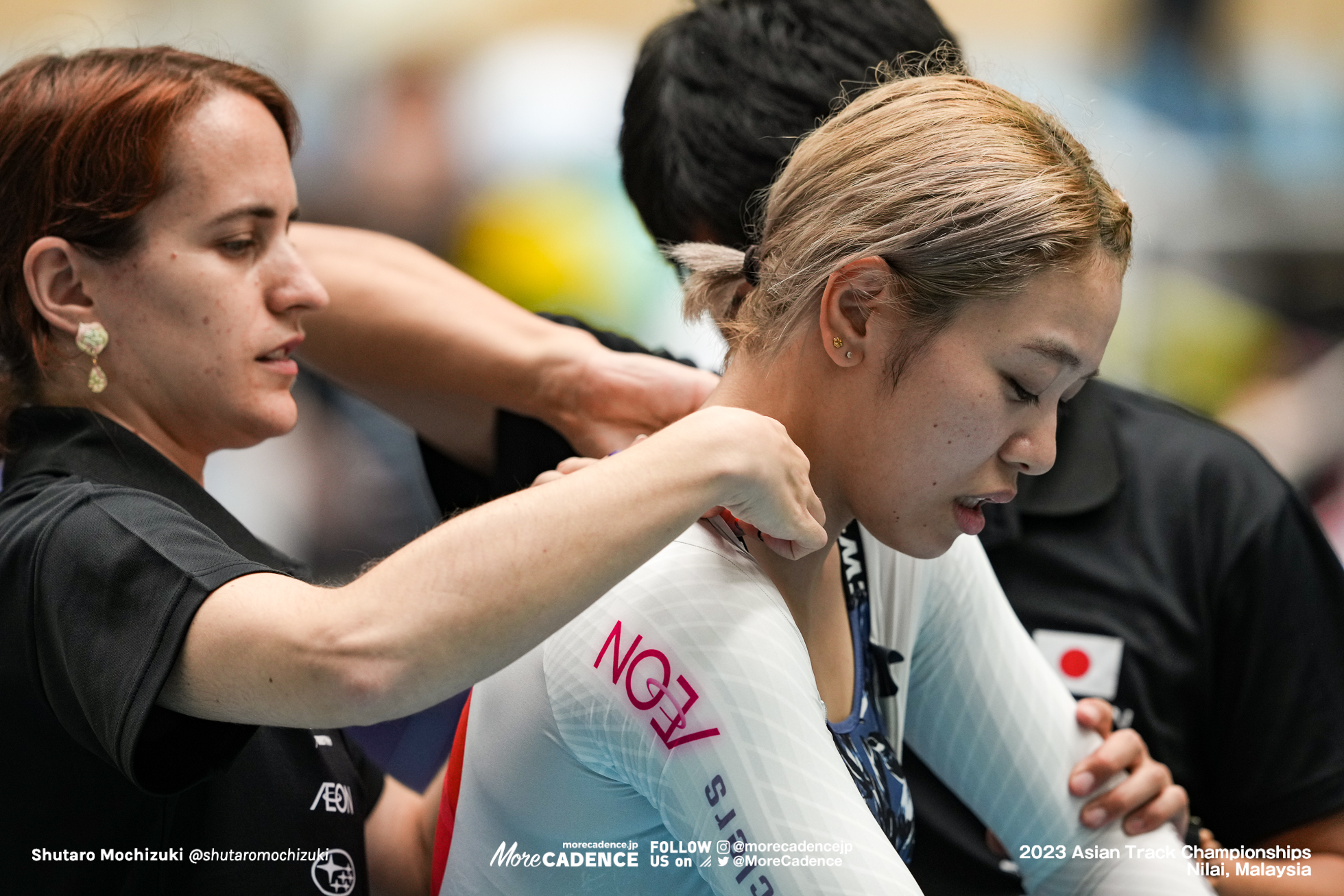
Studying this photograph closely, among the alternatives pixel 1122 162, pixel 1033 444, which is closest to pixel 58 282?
pixel 1033 444

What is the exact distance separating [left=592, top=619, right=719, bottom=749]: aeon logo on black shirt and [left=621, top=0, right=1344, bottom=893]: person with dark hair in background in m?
0.66

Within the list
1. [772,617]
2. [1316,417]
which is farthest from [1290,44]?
[772,617]

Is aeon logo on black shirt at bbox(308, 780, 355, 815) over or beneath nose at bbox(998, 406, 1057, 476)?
beneath

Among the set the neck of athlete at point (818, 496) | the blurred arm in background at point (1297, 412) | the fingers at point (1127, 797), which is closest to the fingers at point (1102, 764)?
the fingers at point (1127, 797)

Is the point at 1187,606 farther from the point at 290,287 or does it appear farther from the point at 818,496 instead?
the point at 290,287

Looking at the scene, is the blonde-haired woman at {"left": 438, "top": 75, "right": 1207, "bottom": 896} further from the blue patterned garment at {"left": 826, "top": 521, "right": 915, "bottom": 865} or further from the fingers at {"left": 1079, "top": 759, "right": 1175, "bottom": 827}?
the fingers at {"left": 1079, "top": 759, "right": 1175, "bottom": 827}

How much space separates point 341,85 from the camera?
415cm

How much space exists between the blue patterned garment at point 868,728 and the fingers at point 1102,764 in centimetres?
20

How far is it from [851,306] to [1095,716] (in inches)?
23.4

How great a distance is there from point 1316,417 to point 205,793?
356 centimetres

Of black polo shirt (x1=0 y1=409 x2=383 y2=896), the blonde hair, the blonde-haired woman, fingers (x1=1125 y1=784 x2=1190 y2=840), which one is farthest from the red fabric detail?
fingers (x1=1125 y1=784 x2=1190 y2=840)

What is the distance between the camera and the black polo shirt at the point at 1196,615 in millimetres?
1667

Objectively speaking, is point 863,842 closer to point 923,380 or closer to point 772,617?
point 772,617

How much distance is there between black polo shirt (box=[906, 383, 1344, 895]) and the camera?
65.6 inches
